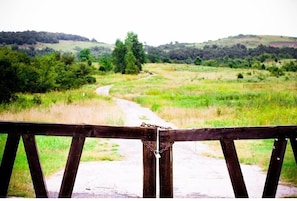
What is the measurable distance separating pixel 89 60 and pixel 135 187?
2.20 metres

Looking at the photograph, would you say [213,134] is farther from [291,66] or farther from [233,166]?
[291,66]

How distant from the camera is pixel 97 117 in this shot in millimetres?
5129

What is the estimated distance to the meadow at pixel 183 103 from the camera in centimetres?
492

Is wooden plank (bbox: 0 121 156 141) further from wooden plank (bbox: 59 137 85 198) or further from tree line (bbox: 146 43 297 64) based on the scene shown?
tree line (bbox: 146 43 297 64)

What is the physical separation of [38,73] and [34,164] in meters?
2.86

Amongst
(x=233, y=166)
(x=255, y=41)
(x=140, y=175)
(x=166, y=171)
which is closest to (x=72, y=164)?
(x=166, y=171)

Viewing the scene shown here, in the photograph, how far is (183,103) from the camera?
517 centimetres

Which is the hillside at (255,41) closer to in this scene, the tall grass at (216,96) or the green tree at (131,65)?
the tall grass at (216,96)

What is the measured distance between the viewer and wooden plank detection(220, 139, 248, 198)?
243cm

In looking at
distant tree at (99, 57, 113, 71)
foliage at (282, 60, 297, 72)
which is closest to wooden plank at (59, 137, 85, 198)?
distant tree at (99, 57, 113, 71)

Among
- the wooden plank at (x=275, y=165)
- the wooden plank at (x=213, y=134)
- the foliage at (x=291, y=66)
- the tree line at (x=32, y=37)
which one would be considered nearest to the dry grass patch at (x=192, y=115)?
the foliage at (x=291, y=66)

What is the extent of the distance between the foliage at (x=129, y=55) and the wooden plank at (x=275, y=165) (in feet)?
10.0

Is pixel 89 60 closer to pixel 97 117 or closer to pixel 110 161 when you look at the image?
pixel 97 117

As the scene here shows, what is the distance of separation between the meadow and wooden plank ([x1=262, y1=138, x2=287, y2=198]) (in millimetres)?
2319
